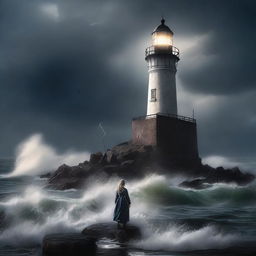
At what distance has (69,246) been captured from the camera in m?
8.89

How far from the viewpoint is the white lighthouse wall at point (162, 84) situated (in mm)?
35781

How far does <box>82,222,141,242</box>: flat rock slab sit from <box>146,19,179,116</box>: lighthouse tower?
25.0 metres

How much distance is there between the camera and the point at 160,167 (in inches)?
1315

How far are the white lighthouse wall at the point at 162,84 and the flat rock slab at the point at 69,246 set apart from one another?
88.6 feet

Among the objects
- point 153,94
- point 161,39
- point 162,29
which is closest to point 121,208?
point 153,94

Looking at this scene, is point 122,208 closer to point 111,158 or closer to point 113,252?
point 113,252

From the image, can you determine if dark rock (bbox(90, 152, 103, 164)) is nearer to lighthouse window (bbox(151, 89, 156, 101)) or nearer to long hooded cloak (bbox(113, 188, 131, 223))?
lighthouse window (bbox(151, 89, 156, 101))

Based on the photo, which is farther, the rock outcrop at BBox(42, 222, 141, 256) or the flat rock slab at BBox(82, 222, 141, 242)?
the flat rock slab at BBox(82, 222, 141, 242)

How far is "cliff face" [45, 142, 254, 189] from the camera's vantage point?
106 feet

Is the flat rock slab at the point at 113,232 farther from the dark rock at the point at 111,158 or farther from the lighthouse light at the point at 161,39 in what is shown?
the lighthouse light at the point at 161,39

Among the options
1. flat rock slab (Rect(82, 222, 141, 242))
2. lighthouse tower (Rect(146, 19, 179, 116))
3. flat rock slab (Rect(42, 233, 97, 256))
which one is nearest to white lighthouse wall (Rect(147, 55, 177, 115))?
lighthouse tower (Rect(146, 19, 179, 116))

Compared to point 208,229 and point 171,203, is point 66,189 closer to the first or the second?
point 171,203

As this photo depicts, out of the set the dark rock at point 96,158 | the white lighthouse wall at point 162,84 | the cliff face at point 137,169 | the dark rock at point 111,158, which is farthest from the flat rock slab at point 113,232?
the white lighthouse wall at point 162,84

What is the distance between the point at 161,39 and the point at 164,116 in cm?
726
